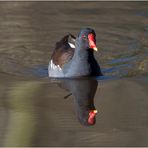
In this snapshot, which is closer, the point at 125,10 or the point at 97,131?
the point at 97,131

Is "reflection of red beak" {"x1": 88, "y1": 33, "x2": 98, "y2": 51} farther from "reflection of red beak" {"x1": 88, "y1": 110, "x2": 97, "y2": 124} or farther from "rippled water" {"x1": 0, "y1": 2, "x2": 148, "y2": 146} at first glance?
"reflection of red beak" {"x1": 88, "y1": 110, "x2": 97, "y2": 124}

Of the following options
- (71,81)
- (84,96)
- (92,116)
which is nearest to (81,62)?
(71,81)

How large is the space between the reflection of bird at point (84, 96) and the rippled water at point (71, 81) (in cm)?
1

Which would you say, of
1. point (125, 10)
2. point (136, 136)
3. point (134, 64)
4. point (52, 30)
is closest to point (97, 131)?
point (136, 136)

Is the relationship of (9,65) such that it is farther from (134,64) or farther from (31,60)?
(134,64)

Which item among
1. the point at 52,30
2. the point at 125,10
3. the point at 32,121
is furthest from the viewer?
the point at 125,10

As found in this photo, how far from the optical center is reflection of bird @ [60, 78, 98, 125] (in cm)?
902

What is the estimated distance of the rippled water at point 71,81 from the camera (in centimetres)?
848

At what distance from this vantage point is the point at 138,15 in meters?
13.6

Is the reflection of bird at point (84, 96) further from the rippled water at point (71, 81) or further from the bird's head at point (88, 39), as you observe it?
the bird's head at point (88, 39)

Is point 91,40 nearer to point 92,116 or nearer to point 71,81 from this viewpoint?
point 71,81

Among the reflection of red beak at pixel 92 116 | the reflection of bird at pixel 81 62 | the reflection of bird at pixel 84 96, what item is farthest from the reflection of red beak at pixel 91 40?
the reflection of red beak at pixel 92 116

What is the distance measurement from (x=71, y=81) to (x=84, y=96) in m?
0.69

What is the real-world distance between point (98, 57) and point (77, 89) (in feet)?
5.47
